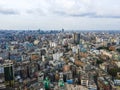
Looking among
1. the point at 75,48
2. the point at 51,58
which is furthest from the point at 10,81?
the point at 75,48

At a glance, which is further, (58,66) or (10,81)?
(58,66)

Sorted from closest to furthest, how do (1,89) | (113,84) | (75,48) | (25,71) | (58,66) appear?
(1,89), (113,84), (25,71), (58,66), (75,48)

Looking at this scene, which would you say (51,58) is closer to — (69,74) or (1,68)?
(69,74)

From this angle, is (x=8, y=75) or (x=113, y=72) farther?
(x=113, y=72)

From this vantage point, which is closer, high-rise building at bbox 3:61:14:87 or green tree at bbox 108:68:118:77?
high-rise building at bbox 3:61:14:87

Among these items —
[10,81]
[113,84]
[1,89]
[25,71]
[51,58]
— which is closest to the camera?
[1,89]

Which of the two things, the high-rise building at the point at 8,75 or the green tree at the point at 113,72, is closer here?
the high-rise building at the point at 8,75

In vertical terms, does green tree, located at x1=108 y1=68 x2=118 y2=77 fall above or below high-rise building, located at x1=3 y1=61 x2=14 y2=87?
below

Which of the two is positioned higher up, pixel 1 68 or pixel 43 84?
pixel 1 68

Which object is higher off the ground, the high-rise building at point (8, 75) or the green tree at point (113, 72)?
the high-rise building at point (8, 75)

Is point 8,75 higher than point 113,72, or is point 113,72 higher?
point 8,75
